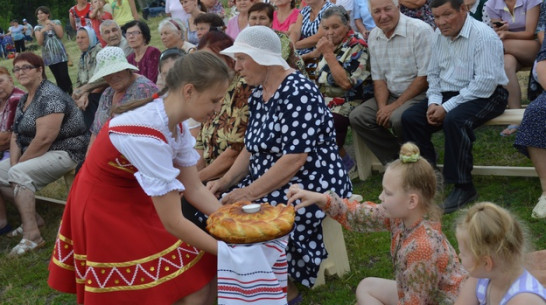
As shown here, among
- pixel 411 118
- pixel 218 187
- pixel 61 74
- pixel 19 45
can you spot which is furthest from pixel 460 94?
pixel 19 45

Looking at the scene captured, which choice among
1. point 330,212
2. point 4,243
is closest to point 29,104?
point 4,243

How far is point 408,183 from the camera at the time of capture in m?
2.82

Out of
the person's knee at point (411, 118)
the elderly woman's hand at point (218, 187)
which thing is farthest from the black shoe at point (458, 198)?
the elderly woman's hand at point (218, 187)

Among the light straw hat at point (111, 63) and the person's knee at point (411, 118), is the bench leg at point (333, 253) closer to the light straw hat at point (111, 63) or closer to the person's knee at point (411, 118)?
the person's knee at point (411, 118)

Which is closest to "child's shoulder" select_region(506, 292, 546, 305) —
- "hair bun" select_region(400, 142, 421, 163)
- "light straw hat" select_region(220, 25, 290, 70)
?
"hair bun" select_region(400, 142, 421, 163)

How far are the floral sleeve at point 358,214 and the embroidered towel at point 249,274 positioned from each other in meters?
0.41

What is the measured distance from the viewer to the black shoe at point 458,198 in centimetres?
470

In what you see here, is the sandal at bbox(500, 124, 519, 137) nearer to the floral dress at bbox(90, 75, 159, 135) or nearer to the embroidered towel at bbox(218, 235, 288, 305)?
the floral dress at bbox(90, 75, 159, 135)

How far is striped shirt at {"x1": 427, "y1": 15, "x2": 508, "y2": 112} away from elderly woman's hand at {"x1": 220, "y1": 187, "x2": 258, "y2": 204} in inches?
73.8

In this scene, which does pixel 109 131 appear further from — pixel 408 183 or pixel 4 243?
pixel 4 243

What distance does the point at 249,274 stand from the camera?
278 cm

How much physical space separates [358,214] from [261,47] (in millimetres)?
1152

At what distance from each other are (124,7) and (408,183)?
27.1 feet

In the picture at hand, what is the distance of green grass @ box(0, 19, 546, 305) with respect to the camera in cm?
398
